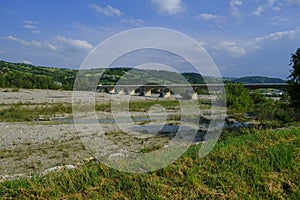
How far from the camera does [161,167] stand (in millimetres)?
4363

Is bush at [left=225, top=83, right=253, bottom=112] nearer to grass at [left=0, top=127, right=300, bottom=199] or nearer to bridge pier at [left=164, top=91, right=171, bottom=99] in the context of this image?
grass at [left=0, top=127, right=300, bottom=199]

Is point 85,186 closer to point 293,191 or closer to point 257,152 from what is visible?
point 293,191

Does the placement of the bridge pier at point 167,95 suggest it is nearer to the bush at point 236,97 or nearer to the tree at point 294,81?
the bush at point 236,97

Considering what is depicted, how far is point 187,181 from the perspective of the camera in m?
3.87

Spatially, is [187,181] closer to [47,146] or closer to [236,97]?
[47,146]

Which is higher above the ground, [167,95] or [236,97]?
[236,97]

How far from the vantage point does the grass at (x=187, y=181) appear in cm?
359

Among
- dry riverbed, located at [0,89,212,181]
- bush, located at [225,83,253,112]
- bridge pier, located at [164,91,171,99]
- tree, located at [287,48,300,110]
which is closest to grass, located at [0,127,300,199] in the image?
dry riverbed, located at [0,89,212,181]

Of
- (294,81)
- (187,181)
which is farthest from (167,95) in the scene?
(187,181)

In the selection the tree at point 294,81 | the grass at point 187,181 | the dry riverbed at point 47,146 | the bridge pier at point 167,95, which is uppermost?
the tree at point 294,81

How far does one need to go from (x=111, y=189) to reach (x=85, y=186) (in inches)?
16.3

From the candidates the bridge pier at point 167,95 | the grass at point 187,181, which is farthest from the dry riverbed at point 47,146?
the bridge pier at point 167,95

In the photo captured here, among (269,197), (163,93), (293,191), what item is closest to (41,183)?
(269,197)

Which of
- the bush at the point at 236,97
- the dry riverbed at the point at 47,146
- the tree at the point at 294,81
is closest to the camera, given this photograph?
the dry riverbed at the point at 47,146
